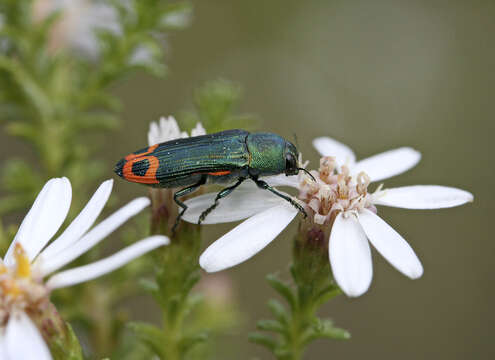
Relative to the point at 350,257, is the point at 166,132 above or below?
above

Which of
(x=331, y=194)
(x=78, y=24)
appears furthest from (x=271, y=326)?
(x=78, y=24)

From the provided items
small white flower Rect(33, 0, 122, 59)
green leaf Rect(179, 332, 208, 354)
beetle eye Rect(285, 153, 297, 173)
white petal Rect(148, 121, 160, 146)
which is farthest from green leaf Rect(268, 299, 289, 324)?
small white flower Rect(33, 0, 122, 59)

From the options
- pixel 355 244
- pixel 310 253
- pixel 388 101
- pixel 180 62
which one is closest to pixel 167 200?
pixel 310 253

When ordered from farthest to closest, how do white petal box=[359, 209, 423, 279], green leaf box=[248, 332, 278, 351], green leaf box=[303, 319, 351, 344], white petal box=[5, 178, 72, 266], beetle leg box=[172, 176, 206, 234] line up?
1. green leaf box=[248, 332, 278, 351]
2. beetle leg box=[172, 176, 206, 234]
3. green leaf box=[303, 319, 351, 344]
4. white petal box=[5, 178, 72, 266]
5. white petal box=[359, 209, 423, 279]

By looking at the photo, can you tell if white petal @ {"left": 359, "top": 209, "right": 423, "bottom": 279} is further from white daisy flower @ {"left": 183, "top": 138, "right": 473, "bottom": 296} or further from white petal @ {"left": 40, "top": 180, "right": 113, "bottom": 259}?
white petal @ {"left": 40, "top": 180, "right": 113, "bottom": 259}

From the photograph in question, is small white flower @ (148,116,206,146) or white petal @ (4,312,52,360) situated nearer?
white petal @ (4,312,52,360)

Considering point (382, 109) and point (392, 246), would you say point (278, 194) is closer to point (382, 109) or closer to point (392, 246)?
point (392, 246)

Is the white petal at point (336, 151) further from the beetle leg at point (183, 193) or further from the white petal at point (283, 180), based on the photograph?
the beetle leg at point (183, 193)
